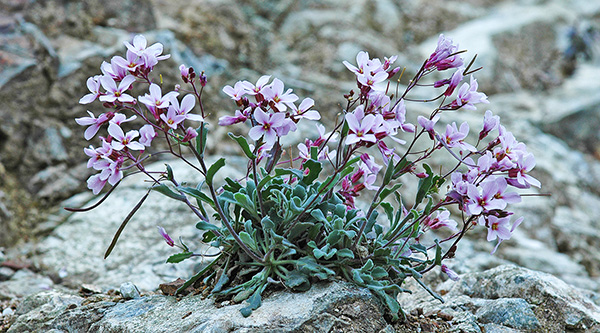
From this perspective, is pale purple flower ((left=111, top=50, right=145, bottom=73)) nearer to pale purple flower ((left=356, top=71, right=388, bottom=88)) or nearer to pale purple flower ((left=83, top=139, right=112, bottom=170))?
pale purple flower ((left=83, top=139, right=112, bottom=170))

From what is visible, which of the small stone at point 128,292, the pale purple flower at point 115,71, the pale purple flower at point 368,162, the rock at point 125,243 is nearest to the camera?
the pale purple flower at point 115,71

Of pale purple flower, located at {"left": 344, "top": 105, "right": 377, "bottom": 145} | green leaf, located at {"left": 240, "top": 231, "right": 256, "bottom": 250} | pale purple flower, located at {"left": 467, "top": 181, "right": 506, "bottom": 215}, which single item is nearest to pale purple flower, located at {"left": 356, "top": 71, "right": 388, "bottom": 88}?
pale purple flower, located at {"left": 344, "top": 105, "right": 377, "bottom": 145}

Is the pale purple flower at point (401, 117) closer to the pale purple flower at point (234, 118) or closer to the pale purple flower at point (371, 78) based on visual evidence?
the pale purple flower at point (371, 78)

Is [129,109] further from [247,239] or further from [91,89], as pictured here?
[247,239]

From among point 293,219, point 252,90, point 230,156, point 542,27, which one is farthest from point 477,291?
point 542,27

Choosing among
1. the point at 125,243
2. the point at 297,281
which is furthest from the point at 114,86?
the point at 125,243

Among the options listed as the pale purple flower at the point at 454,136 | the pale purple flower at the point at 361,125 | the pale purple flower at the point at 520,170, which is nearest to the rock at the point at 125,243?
the pale purple flower at the point at 361,125
